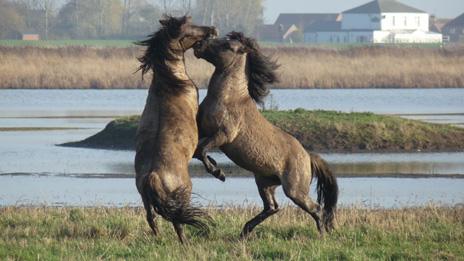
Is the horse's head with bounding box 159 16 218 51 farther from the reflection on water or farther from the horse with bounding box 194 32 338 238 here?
the reflection on water

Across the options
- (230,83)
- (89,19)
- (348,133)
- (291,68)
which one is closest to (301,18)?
(89,19)

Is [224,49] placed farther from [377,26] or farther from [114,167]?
[377,26]

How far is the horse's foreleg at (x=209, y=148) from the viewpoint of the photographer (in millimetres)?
11148

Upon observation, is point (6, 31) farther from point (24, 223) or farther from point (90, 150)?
point (24, 223)

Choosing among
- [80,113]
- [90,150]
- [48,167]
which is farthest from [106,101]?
[48,167]

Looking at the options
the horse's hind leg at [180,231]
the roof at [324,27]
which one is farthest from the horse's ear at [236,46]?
the roof at [324,27]

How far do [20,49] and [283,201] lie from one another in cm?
3849

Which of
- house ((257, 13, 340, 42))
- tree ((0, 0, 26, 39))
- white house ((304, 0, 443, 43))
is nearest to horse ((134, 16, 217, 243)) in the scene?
tree ((0, 0, 26, 39))

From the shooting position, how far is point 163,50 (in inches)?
442

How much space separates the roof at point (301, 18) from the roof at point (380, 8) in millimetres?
6396

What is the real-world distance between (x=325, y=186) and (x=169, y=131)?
2112 mm

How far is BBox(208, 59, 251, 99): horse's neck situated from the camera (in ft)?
37.6

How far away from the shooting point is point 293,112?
1031 inches

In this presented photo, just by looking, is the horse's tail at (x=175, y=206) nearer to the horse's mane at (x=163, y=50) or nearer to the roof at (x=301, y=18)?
the horse's mane at (x=163, y=50)
